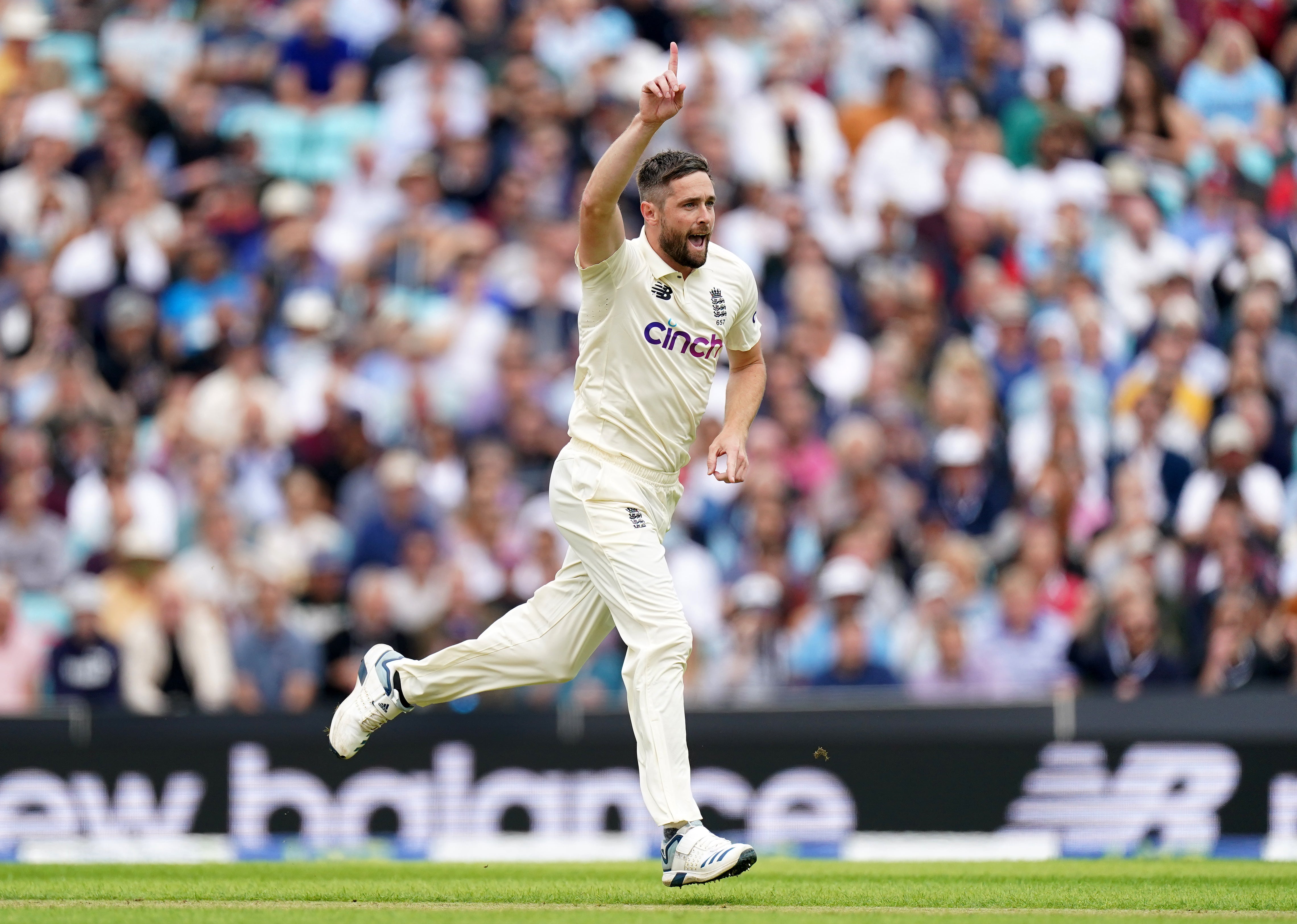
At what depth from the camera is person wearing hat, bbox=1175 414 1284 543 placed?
1293 cm

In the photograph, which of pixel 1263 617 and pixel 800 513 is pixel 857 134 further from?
pixel 1263 617

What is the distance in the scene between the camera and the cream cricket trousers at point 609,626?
23.1ft

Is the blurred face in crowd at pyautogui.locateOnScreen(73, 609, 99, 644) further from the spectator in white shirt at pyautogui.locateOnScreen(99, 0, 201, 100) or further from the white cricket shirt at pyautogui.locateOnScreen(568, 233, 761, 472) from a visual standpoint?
the spectator in white shirt at pyautogui.locateOnScreen(99, 0, 201, 100)

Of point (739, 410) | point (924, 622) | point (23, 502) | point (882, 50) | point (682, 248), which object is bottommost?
point (924, 622)

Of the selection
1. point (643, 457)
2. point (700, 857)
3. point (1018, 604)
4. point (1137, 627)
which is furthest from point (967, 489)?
point (700, 857)

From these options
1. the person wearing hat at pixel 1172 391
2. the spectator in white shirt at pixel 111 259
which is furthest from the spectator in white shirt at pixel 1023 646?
the spectator in white shirt at pixel 111 259

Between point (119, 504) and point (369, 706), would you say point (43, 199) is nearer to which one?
point (119, 504)

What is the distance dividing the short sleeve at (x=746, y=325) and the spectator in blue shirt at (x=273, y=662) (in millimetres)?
5031

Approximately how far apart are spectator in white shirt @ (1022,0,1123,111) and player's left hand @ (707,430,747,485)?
10.1 m

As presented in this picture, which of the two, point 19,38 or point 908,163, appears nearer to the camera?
point 908,163

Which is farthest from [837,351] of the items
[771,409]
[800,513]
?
[800,513]

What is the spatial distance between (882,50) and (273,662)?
804 centimetres

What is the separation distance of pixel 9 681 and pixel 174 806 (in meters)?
1.89

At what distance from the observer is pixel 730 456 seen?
723 cm
